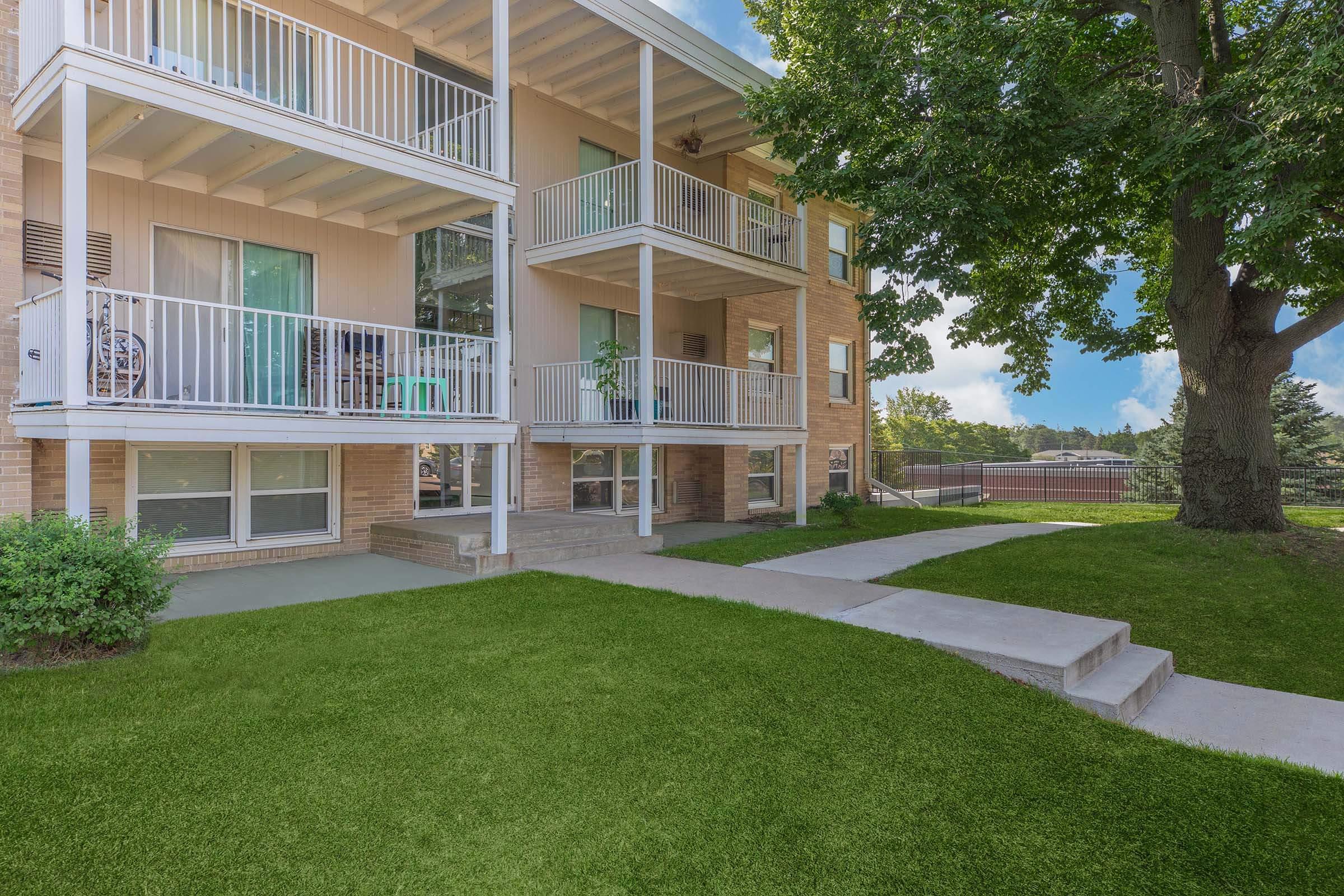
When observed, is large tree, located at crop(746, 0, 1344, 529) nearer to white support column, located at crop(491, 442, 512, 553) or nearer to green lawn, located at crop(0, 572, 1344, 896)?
white support column, located at crop(491, 442, 512, 553)

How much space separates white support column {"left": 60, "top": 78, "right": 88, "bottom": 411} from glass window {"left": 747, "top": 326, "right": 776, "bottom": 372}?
11.0 m

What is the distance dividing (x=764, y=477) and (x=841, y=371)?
3850 mm

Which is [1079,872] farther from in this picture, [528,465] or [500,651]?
[528,465]

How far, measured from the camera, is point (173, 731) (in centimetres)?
357

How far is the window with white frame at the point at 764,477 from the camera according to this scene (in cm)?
1519

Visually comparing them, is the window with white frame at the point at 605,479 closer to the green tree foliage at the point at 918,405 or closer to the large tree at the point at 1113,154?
the large tree at the point at 1113,154

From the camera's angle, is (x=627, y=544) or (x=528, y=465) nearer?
(x=627, y=544)

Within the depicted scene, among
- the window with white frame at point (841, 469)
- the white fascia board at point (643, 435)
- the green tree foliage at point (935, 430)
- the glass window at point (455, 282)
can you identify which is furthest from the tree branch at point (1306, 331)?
the green tree foliage at point (935, 430)

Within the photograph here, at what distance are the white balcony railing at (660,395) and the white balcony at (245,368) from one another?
125 cm

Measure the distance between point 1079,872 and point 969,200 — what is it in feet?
24.4

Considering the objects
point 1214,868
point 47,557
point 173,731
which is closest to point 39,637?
point 47,557

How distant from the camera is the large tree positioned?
6965mm

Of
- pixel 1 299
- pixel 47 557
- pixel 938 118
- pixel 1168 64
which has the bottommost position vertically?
pixel 47 557

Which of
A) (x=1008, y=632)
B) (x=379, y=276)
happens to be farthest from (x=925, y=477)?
(x=379, y=276)
